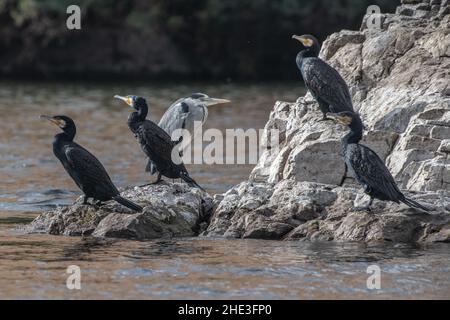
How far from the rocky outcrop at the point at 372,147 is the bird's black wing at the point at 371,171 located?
37 cm

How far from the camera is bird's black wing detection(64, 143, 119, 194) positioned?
14742 millimetres

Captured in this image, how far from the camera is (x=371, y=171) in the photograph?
13.9 m

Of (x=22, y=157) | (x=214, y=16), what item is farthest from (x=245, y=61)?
(x=22, y=157)

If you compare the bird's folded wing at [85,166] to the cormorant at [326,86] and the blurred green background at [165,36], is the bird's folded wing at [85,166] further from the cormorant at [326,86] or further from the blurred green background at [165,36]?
the blurred green background at [165,36]

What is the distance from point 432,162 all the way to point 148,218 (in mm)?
3545

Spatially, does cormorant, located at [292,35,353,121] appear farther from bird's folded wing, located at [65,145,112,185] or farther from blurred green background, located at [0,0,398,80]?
blurred green background, located at [0,0,398,80]

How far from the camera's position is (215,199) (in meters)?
15.5

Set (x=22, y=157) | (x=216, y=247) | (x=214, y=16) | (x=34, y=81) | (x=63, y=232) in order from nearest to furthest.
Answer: (x=216, y=247) < (x=63, y=232) < (x=22, y=157) < (x=34, y=81) < (x=214, y=16)

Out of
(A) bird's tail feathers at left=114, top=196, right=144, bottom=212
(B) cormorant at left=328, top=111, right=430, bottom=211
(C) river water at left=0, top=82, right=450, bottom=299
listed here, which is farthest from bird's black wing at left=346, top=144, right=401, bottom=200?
(A) bird's tail feathers at left=114, top=196, right=144, bottom=212

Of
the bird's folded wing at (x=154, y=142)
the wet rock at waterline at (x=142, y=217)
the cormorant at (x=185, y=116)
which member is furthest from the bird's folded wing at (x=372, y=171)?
the cormorant at (x=185, y=116)

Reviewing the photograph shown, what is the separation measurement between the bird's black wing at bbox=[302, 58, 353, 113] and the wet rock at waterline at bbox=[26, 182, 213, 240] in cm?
200

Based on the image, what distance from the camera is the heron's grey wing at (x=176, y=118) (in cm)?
1666

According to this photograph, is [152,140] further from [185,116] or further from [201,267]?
[201,267]
